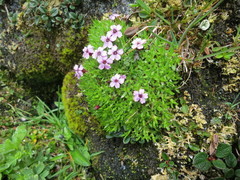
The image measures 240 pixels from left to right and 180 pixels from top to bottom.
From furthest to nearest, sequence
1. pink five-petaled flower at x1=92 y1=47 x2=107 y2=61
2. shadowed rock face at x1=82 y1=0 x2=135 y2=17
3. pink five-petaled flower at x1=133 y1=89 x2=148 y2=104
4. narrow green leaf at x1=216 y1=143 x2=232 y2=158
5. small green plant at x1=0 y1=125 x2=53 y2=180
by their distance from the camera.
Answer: shadowed rock face at x1=82 y1=0 x2=135 y2=17, small green plant at x1=0 y1=125 x2=53 y2=180, pink five-petaled flower at x1=92 y1=47 x2=107 y2=61, pink five-petaled flower at x1=133 y1=89 x2=148 y2=104, narrow green leaf at x1=216 y1=143 x2=232 y2=158

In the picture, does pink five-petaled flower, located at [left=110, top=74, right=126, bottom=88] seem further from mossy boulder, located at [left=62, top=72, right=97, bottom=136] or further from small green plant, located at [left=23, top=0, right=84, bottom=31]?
small green plant, located at [left=23, top=0, right=84, bottom=31]

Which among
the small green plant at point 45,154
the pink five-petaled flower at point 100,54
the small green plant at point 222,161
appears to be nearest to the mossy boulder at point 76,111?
the small green plant at point 45,154

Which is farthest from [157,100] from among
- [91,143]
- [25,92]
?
[25,92]

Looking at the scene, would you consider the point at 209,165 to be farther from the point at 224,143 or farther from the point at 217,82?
the point at 217,82

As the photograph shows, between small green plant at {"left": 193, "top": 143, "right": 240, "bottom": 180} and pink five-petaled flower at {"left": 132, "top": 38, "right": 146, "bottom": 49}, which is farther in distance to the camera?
pink five-petaled flower at {"left": 132, "top": 38, "right": 146, "bottom": 49}

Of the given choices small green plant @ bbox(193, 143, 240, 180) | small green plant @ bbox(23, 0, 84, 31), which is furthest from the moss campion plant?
small green plant @ bbox(23, 0, 84, 31)

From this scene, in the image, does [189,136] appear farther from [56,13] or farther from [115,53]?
[56,13]

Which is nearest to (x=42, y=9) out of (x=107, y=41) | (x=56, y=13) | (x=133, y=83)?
(x=56, y=13)
